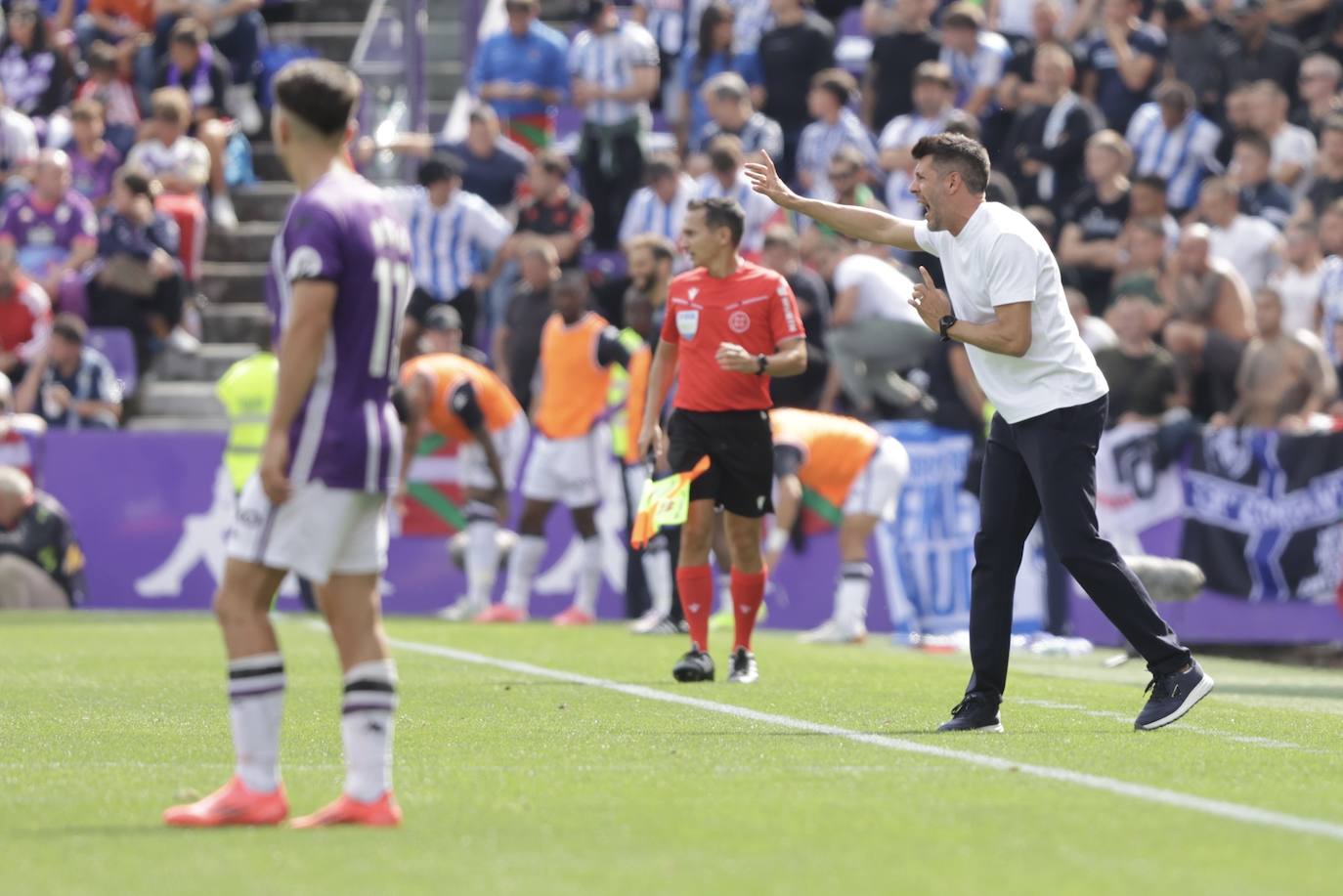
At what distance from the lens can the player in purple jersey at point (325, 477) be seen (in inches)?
236

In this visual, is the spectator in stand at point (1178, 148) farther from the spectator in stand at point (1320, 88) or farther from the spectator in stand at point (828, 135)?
the spectator in stand at point (828, 135)

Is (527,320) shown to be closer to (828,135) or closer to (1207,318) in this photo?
(828,135)

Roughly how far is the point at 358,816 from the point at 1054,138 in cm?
1367

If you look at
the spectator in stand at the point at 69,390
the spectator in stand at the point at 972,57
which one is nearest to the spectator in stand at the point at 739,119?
the spectator in stand at the point at 972,57

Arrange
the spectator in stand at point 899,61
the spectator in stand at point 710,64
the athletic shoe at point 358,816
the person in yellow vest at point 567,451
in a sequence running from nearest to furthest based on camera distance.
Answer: the athletic shoe at point 358,816 → the person in yellow vest at point 567,451 → the spectator in stand at point 899,61 → the spectator in stand at point 710,64

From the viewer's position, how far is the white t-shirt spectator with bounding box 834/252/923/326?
16.2 metres

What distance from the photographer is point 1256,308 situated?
635 inches

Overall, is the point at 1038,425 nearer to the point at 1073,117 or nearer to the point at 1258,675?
the point at 1258,675

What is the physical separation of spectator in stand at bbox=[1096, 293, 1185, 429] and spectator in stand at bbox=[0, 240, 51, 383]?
358 inches

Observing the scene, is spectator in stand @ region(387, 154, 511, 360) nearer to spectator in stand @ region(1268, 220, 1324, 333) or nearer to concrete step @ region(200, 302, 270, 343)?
concrete step @ region(200, 302, 270, 343)

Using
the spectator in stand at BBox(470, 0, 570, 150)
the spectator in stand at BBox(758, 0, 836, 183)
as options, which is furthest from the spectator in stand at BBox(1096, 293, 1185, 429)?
the spectator in stand at BBox(470, 0, 570, 150)

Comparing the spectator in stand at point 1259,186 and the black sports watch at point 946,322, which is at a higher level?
the spectator in stand at point 1259,186

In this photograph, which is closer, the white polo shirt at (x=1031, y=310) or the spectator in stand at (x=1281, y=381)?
the white polo shirt at (x=1031, y=310)

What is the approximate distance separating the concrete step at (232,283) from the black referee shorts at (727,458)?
39.2ft
